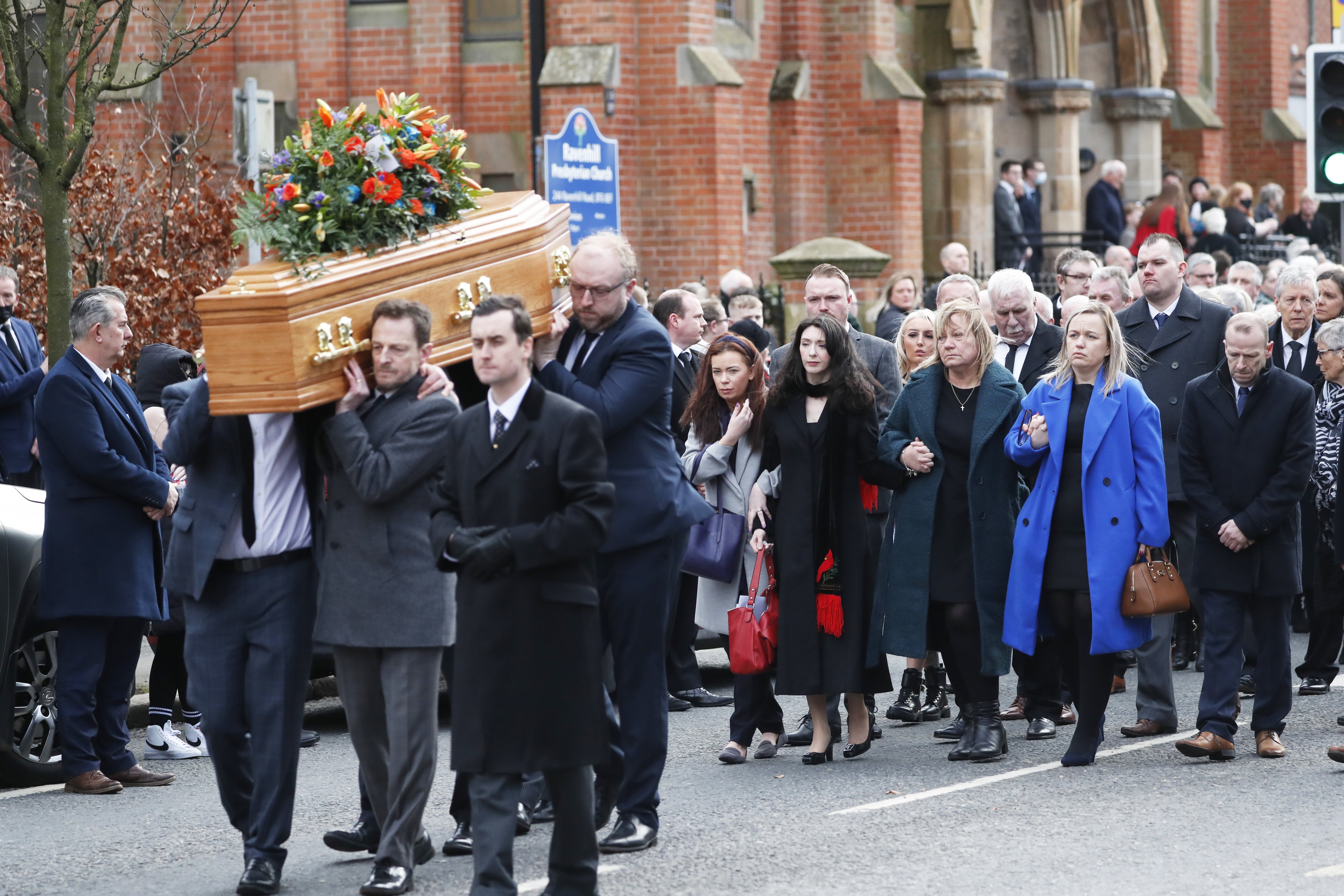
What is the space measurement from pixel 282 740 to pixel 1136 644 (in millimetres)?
3848

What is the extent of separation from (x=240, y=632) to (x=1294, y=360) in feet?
23.8

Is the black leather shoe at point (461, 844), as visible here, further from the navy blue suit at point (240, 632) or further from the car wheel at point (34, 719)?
the car wheel at point (34, 719)

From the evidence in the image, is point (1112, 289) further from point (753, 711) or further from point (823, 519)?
point (753, 711)

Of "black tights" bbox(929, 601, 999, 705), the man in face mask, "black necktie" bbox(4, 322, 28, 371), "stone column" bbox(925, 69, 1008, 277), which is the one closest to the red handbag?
"black tights" bbox(929, 601, 999, 705)

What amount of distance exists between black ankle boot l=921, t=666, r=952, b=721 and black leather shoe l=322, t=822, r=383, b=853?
378 cm

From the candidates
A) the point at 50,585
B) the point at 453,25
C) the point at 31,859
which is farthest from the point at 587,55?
the point at 31,859

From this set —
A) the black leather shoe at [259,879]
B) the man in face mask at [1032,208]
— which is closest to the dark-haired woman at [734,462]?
the black leather shoe at [259,879]

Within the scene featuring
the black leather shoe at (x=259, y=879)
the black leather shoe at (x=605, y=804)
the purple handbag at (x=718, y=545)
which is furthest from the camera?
the purple handbag at (x=718, y=545)

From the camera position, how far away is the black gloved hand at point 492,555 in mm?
5926

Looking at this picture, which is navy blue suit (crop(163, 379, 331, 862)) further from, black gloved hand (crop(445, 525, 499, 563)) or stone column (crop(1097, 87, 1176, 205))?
stone column (crop(1097, 87, 1176, 205))

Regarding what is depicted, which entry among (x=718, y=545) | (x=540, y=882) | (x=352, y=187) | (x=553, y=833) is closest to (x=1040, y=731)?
(x=718, y=545)

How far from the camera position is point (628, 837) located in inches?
280

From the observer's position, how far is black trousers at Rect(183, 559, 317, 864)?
6.68 metres

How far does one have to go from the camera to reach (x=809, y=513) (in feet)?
29.1
